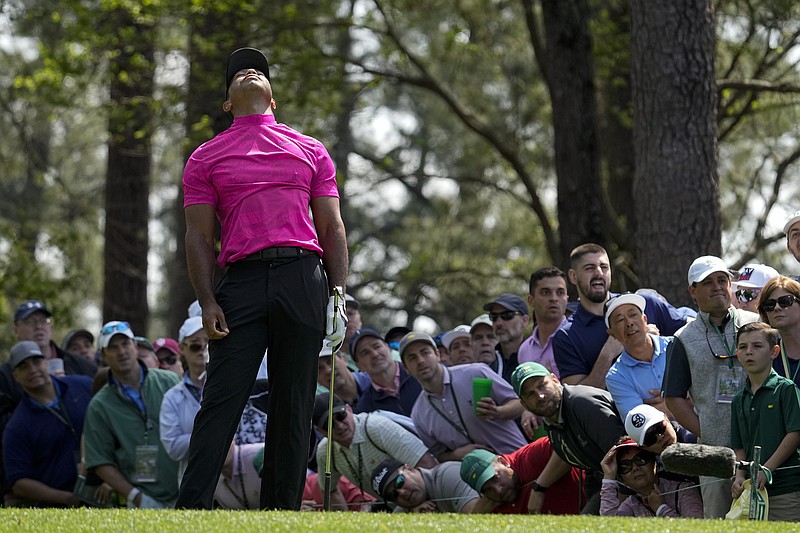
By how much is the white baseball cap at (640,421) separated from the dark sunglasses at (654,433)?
0.02m

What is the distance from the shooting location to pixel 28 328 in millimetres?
12258

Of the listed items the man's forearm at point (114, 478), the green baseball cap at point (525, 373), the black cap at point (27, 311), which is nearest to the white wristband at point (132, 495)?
the man's forearm at point (114, 478)

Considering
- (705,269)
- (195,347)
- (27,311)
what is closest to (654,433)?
(705,269)

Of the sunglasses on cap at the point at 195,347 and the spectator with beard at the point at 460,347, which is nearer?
the sunglasses on cap at the point at 195,347

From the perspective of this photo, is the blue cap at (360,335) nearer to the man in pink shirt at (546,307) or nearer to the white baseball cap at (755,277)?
the man in pink shirt at (546,307)

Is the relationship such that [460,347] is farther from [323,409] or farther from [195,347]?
[323,409]

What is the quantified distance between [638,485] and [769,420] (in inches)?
37.5

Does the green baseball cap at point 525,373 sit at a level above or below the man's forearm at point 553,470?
above

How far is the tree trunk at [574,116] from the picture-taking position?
595 inches

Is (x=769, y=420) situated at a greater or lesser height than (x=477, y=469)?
greater

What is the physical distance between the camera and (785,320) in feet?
24.1

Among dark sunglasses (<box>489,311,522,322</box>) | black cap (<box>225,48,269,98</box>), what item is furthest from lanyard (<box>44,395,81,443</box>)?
black cap (<box>225,48,269,98</box>)

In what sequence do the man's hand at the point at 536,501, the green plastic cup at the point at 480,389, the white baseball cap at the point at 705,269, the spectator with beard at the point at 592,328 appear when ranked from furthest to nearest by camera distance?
the green plastic cup at the point at 480,389 < the spectator with beard at the point at 592,328 < the man's hand at the point at 536,501 < the white baseball cap at the point at 705,269

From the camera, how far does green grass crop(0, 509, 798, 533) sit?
5.57 meters
